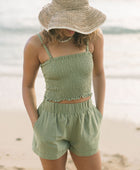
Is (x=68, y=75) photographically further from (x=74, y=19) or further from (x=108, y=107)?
(x=108, y=107)

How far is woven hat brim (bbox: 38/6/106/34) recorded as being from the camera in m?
1.88

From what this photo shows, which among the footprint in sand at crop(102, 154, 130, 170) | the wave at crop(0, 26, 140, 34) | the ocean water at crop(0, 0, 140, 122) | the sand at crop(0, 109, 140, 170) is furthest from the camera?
the wave at crop(0, 26, 140, 34)

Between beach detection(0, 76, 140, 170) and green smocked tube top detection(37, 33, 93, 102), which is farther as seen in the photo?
beach detection(0, 76, 140, 170)

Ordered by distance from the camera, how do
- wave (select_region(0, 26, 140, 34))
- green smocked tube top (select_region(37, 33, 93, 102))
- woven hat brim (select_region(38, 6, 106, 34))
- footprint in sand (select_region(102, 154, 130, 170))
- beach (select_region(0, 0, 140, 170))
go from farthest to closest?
wave (select_region(0, 26, 140, 34)) < beach (select_region(0, 0, 140, 170)) < footprint in sand (select_region(102, 154, 130, 170)) < green smocked tube top (select_region(37, 33, 93, 102)) < woven hat brim (select_region(38, 6, 106, 34))

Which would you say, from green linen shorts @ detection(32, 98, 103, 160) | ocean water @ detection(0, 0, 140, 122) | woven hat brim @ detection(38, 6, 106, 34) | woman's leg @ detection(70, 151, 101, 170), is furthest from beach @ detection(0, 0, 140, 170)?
woven hat brim @ detection(38, 6, 106, 34)

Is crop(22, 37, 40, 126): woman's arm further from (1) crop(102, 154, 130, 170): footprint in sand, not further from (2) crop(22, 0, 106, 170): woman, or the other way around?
(1) crop(102, 154, 130, 170): footprint in sand

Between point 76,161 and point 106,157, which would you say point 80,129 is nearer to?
point 76,161

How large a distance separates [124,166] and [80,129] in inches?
74.0

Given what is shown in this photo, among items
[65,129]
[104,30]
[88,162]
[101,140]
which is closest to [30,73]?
[65,129]

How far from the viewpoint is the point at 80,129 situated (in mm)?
2139

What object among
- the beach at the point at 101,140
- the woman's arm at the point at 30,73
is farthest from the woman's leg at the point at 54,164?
the beach at the point at 101,140

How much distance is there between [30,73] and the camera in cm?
218

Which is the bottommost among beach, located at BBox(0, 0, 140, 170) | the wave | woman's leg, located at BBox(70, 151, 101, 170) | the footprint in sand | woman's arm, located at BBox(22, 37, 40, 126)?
the wave


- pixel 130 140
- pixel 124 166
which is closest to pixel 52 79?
pixel 124 166
